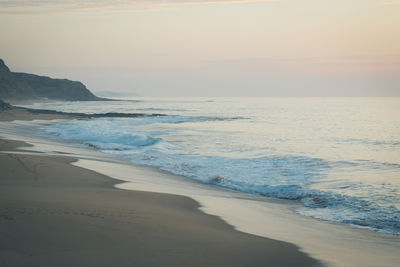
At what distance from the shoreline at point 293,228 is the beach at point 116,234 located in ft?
1.22

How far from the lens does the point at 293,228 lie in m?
7.51

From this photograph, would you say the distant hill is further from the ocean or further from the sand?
the sand

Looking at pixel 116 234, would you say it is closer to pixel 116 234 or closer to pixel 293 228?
pixel 116 234

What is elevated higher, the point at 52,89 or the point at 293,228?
the point at 52,89

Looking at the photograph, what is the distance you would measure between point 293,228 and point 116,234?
11.3 feet

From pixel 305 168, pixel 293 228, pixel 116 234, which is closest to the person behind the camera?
pixel 116 234

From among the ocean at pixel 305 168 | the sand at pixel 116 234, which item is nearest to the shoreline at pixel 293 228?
the sand at pixel 116 234

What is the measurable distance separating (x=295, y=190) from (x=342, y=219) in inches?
113

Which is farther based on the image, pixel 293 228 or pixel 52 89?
pixel 52 89

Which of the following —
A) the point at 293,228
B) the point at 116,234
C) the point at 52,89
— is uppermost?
the point at 52,89

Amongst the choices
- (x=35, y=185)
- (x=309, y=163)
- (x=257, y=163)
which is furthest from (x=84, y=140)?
(x=35, y=185)

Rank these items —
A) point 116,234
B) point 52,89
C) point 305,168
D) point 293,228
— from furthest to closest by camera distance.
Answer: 1. point 52,89
2. point 305,168
3. point 293,228
4. point 116,234

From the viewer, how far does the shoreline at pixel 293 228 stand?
5.97 m

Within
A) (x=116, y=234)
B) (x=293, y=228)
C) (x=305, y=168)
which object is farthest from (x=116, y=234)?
(x=305, y=168)
